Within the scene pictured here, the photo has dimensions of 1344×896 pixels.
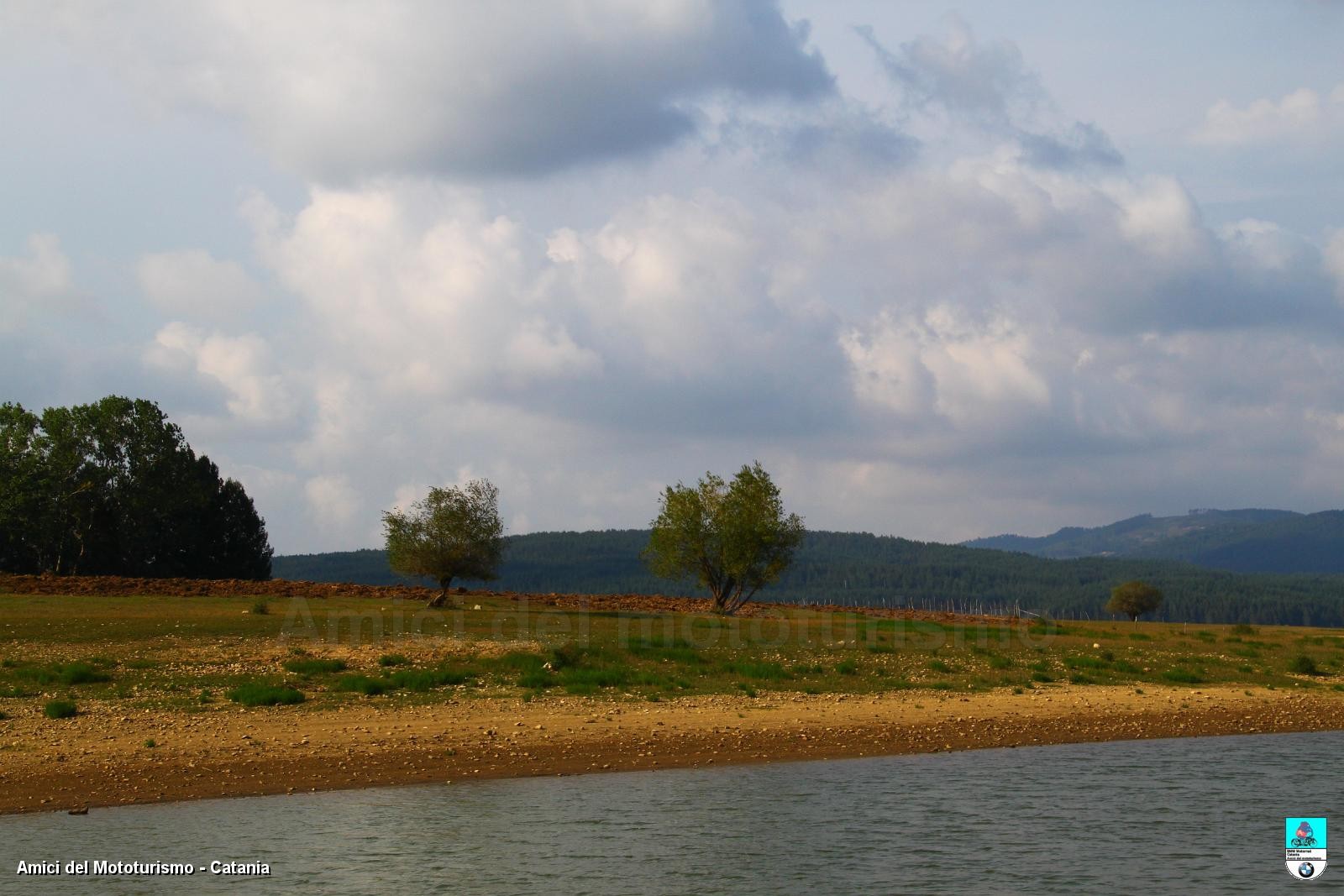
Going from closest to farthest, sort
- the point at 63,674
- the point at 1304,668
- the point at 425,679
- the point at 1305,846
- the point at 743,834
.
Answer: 1. the point at 1305,846
2. the point at 743,834
3. the point at 63,674
4. the point at 425,679
5. the point at 1304,668

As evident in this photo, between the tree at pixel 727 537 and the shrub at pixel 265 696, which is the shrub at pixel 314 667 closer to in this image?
the shrub at pixel 265 696

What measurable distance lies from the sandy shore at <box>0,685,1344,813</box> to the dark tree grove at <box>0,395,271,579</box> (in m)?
56.1

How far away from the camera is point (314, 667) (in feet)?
112

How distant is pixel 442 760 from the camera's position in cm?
2422

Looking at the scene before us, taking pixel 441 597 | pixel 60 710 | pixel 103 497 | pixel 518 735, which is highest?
pixel 103 497

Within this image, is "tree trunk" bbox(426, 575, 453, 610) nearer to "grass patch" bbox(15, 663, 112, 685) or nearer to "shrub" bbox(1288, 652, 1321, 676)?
"grass patch" bbox(15, 663, 112, 685)

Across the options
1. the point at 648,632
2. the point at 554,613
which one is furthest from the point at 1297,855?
the point at 554,613

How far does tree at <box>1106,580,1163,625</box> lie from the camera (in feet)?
398

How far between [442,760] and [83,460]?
66.3 metres

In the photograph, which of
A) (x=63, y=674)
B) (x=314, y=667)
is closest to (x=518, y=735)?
(x=314, y=667)

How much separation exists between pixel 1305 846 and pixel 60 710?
2448 cm

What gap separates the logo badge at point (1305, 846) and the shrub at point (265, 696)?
2117 centimetres

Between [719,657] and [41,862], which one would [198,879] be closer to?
[41,862]

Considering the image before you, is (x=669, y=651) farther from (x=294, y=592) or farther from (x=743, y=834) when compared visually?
(x=294, y=592)
